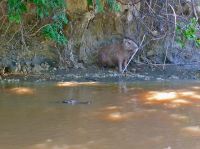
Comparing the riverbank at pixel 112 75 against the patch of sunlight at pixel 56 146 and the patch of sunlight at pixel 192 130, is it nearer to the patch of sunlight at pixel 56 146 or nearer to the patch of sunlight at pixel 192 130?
the patch of sunlight at pixel 192 130

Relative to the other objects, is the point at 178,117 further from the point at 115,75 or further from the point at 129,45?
the point at 129,45

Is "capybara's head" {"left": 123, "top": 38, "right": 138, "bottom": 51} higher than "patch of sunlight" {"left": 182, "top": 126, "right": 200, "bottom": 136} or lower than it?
higher

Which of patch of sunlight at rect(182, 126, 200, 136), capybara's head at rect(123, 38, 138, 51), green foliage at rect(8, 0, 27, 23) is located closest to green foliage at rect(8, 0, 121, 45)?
green foliage at rect(8, 0, 27, 23)

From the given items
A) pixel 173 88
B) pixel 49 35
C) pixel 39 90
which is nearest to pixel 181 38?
pixel 173 88

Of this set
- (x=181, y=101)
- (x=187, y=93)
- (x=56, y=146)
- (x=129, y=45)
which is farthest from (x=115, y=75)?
(x=56, y=146)

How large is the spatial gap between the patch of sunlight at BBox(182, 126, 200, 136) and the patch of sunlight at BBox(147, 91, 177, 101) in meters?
1.52

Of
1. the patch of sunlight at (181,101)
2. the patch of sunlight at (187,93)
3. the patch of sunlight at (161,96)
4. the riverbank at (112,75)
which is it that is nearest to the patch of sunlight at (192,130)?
the patch of sunlight at (181,101)

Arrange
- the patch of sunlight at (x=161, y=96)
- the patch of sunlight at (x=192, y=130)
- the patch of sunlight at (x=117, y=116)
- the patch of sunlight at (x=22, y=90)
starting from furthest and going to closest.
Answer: the patch of sunlight at (x=22, y=90)
the patch of sunlight at (x=161, y=96)
the patch of sunlight at (x=117, y=116)
the patch of sunlight at (x=192, y=130)

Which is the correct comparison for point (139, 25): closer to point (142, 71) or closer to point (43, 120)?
point (142, 71)

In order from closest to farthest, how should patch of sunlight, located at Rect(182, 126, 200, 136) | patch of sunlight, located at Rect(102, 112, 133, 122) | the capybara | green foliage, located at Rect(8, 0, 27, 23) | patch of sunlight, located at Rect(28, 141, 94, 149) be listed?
patch of sunlight, located at Rect(28, 141, 94, 149), patch of sunlight, located at Rect(182, 126, 200, 136), patch of sunlight, located at Rect(102, 112, 133, 122), green foliage, located at Rect(8, 0, 27, 23), the capybara

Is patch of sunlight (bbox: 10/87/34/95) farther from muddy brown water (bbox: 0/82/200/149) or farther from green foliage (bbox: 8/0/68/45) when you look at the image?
green foliage (bbox: 8/0/68/45)

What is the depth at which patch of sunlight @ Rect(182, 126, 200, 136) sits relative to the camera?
15.4 feet

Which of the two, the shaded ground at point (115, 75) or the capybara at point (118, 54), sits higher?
the capybara at point (118, 54)

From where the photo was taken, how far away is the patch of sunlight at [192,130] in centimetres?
470
